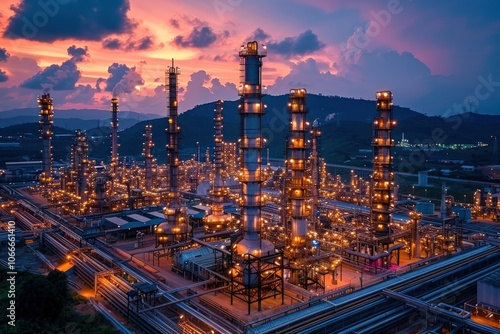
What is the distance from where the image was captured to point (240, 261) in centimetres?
3148

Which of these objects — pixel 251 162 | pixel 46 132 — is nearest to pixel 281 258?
pixel 251 162

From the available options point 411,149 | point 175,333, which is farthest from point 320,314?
point 411,149

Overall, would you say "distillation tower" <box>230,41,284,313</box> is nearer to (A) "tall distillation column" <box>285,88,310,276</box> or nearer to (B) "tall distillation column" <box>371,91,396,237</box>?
(A) "tall distillation column" <box>285,88,310,276</box>

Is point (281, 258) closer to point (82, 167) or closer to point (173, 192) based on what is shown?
point (173, 192)

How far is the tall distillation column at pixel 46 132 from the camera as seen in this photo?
237 ft

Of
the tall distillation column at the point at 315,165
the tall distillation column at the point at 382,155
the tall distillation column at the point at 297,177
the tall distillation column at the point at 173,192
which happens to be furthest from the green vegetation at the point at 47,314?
the tall distillation column at the point at 382,155

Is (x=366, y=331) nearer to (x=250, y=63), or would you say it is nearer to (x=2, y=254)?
(x=250, y=63)

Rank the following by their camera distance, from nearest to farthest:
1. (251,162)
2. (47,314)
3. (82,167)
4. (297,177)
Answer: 1. (47,314)
2. (251,162)
3. (297,177)
4. (82,167)

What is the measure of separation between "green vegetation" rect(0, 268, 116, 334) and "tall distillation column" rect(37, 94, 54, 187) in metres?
48.1

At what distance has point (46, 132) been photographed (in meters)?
71.8

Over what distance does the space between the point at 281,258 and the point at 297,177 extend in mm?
9220

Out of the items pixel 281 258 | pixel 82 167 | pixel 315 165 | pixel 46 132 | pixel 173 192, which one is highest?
pixel 46 132

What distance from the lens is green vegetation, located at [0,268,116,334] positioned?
Answer: 2627cm

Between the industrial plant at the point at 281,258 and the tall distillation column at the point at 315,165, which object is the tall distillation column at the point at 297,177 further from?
the tall distillation column at the point at 315,165
